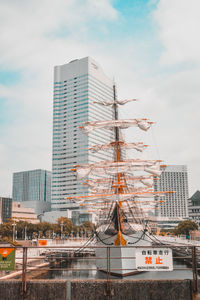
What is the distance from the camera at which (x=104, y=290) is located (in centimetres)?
834

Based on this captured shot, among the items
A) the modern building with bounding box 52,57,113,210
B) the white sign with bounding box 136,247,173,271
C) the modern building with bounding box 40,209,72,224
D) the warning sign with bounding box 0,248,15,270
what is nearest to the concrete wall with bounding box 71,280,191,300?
the white sign with bounding box 136,247,173,271

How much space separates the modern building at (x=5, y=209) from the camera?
131025mm

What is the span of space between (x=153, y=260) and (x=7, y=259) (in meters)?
4.10

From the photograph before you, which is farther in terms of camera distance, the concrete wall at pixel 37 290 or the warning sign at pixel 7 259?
the warning sign at pixel 7 259

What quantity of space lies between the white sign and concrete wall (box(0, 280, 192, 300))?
1.55 ft

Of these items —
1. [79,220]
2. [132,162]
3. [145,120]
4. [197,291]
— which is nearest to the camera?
[197,291]

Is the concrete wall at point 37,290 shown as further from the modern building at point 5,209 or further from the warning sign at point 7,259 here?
the modern building at point 5,209

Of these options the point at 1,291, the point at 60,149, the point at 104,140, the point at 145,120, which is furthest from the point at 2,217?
the point at 1,291

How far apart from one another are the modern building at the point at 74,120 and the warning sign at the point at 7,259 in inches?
6596

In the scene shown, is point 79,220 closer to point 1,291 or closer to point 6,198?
point 6,198

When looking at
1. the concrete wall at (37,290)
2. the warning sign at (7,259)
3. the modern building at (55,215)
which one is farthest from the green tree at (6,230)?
the concrete wall at (37,290)

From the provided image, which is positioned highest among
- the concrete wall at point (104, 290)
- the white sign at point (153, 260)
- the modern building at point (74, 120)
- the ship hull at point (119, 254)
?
the modern building at point (74, 120)

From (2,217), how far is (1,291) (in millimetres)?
130415

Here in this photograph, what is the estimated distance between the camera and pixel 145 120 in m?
45.2
